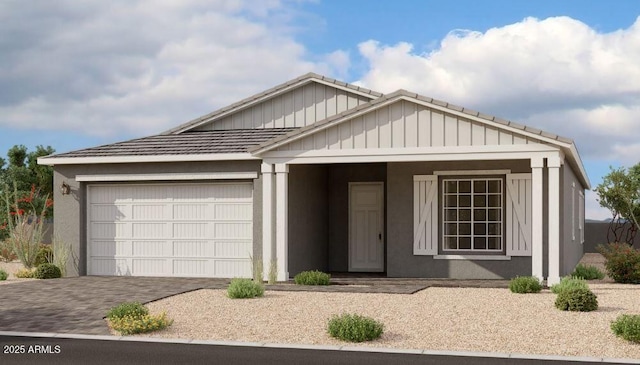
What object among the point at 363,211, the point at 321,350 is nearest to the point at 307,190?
the point at 363,211

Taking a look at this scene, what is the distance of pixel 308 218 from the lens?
63.5 ft

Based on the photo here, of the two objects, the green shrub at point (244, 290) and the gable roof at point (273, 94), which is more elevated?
the gable roof at point (273, 94)

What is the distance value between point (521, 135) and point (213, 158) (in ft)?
21.9

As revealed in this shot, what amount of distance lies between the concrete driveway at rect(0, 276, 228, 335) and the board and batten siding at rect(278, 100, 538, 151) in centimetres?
387

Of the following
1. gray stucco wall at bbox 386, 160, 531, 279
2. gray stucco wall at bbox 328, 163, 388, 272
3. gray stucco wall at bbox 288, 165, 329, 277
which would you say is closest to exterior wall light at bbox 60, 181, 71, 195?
gray stucco wall at bbox 288, 165, 329, 277

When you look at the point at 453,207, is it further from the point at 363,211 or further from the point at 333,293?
the point at 333,293

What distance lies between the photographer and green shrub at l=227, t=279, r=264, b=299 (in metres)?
Answer: 14.0

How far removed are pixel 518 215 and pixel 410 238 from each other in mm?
2458

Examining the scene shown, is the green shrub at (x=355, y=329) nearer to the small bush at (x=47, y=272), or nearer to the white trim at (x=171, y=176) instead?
the white trim at (x=171, y=176)

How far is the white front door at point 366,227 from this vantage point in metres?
20.4

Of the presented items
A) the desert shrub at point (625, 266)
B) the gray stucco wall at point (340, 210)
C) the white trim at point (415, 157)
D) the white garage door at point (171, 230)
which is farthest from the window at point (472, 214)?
the white garage door at point (171, 230)

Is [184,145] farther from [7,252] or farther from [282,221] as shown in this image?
[7,252]

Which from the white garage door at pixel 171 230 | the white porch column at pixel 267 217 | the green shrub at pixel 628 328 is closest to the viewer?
the green shrub at pixel 628 328

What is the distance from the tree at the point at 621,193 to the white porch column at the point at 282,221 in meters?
21.2
